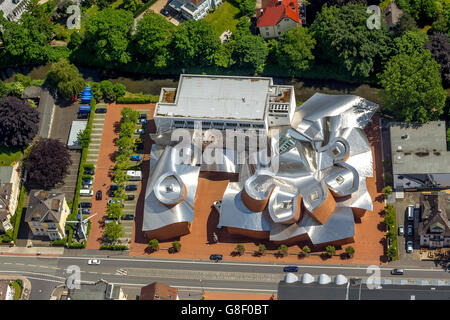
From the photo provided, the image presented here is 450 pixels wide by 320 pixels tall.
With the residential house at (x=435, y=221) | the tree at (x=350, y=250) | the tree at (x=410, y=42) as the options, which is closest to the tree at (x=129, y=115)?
the tree at (x=350, y=250)

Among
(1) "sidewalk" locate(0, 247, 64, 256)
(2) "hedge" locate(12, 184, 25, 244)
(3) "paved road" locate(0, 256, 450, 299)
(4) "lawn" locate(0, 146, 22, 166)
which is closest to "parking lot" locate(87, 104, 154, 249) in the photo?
(3) "paved road" locate(0, 256, 450, 299)

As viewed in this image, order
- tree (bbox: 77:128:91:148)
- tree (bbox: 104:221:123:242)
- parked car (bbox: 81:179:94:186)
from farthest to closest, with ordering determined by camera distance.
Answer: tree (bbox: 77:128:91:148) < parked car (bbox: 81:179:94:186) < tree (bbox: 104:221:123:242)

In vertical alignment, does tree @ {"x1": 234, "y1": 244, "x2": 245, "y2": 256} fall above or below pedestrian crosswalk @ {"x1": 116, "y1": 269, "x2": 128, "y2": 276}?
above

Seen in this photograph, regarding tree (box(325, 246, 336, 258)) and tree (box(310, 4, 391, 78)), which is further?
tree (box(310, 4, 391, 78))

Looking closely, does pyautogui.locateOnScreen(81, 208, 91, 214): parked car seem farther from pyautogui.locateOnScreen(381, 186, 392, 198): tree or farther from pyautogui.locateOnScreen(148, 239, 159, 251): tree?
pyautogui.locateOnScreen(381, 186, 392, 198): tree

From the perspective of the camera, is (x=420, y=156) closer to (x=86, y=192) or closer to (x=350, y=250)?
(x=350, y=250)

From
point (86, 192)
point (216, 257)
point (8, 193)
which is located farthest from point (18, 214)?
point (216, 257)
